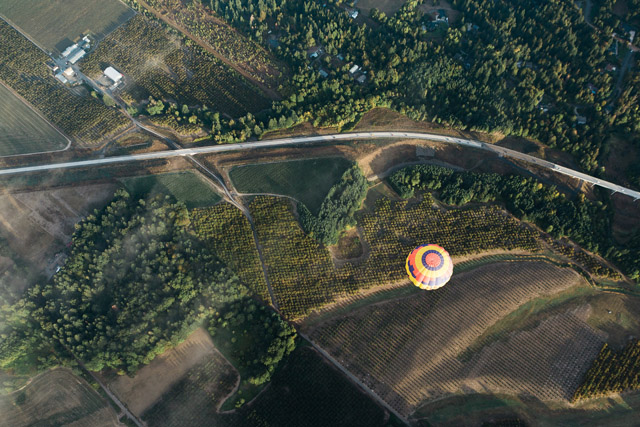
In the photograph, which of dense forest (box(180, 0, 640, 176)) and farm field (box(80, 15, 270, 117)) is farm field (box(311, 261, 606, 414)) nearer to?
dense forest (box(180, 0, 640, 176))

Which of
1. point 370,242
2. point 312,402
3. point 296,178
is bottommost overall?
point 312,402

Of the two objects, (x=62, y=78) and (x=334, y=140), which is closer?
(x=334, y=140)

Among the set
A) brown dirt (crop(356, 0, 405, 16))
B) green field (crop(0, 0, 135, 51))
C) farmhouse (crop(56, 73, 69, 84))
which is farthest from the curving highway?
brown dirt (crop(356, 0, 405, 16))

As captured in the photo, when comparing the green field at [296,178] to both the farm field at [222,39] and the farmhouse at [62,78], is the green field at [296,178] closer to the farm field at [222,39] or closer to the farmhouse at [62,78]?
the farm field at [222,39]

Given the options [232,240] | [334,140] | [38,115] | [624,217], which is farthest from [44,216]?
[624,217]

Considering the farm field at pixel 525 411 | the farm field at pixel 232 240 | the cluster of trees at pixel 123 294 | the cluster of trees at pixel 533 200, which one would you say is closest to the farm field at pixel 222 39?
the farm field at pixel 232 240

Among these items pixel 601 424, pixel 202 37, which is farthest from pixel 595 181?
pixel 202 37

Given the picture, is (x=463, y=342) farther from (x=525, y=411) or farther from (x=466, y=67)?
(x=466, y=67)
